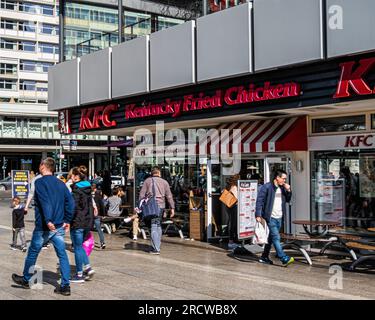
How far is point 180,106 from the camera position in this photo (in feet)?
48.1

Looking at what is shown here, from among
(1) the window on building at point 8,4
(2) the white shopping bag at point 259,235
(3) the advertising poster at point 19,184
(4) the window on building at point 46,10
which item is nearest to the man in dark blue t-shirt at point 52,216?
(2) the white shopping bag at point 259,235

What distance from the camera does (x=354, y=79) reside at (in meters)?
10.4

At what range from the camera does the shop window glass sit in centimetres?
1217

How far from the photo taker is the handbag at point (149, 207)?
1162 centimetres

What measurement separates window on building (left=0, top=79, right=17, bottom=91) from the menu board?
60.6 m

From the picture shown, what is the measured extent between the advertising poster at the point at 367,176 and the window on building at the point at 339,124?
0.66m

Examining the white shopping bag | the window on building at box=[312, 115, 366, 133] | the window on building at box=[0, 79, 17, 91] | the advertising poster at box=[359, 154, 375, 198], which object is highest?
the window on building at box=[0, 79, 17, 91]

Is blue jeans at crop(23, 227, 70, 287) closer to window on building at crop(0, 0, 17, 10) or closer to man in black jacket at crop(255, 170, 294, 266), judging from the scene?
man in black jacket at crop(255, 170, 294, 266)

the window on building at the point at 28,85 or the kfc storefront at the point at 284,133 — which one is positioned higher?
the window on building at the point at 28,85

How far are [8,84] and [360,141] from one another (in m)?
62.4

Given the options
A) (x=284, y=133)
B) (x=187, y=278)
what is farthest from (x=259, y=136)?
(x=187, y=278)

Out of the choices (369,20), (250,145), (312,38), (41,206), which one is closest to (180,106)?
(250,145)
